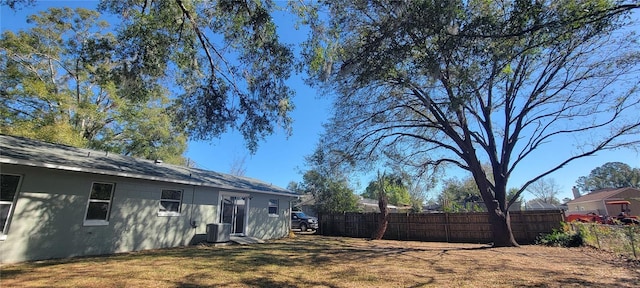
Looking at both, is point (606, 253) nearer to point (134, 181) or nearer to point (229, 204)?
point (229, 204)

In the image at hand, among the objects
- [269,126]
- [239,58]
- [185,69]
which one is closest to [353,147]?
[269,126]

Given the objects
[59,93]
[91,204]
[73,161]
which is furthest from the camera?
[59,93]

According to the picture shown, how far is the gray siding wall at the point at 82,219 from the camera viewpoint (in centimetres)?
752

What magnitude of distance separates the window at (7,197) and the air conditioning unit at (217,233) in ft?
18.9

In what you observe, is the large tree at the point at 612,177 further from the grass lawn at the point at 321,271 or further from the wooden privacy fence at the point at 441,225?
the grass lawn at the point at 321,271

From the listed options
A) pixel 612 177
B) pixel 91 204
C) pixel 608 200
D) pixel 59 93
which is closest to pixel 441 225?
pixel 91 204

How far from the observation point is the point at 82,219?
28.3 feet

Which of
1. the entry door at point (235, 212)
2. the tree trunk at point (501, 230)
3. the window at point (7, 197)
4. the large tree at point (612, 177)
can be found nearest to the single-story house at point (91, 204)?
the window at point (7, 197)

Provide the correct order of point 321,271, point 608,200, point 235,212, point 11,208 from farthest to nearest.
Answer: point 608,200
point 235,212
point 11,208
point 321,271

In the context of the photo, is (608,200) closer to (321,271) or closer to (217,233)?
(321,271)

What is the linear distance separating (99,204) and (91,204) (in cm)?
23

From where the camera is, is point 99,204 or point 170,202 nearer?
point 99,204

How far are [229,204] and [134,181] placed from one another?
481 centimetres

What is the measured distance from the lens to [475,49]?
18.2 feet
